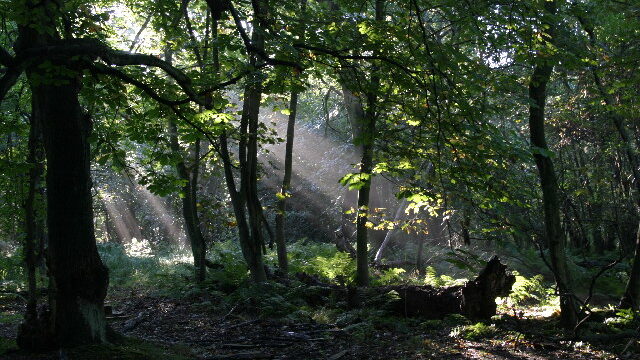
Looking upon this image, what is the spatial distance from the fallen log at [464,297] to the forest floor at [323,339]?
0.33 metres

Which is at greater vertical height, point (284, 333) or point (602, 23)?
point (602, 23)

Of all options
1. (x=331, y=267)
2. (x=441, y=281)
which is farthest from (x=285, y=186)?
(x=441, y=281)

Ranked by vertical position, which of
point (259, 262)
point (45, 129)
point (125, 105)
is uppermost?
point (125, 105)

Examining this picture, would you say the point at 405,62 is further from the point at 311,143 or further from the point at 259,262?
the point at 311,143

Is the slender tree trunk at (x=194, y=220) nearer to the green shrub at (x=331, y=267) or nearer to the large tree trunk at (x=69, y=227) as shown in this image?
→ the green shrub at (x=331, y=267)

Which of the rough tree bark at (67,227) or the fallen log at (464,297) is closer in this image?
the rough tree bark at (67,227)

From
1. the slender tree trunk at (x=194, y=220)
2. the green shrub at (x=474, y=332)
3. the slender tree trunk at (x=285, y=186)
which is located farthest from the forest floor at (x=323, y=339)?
the slender tree trunk at (x=285, y=186)

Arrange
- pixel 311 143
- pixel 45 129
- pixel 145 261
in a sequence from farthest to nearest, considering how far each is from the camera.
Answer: pixel 311 143 → pixel 145 261 → pixel 45 129

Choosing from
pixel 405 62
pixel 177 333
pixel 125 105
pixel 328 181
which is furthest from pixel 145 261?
pixel 405 62

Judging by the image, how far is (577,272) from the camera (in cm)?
1280

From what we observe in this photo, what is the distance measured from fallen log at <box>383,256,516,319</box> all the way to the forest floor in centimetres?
33

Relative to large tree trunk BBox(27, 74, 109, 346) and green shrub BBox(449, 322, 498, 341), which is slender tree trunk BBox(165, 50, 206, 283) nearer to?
large tree trunk BBox(27, 74, 109, 346)

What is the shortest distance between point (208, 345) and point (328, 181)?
17616 mm

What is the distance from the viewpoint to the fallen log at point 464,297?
28.2 feet
